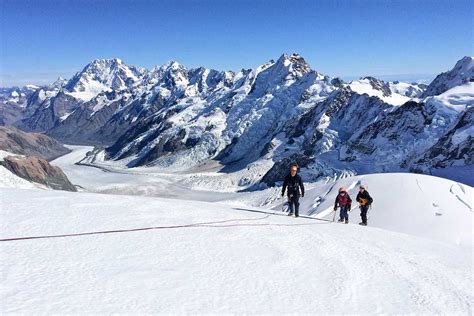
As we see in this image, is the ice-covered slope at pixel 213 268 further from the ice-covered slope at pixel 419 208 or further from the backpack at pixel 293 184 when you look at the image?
the ice-covered slope at pixel 419 208

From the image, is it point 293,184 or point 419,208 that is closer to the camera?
point 293,184

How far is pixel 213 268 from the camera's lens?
32.1 ft

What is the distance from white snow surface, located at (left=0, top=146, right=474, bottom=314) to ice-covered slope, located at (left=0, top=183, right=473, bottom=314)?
0.03 m

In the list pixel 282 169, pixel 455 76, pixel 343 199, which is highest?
pixel 455 76

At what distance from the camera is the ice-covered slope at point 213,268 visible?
7.96 meters

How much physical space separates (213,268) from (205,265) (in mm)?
270

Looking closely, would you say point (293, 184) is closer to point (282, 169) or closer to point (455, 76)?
point (282, 169)

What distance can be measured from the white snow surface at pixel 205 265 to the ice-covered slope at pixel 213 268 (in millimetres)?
26

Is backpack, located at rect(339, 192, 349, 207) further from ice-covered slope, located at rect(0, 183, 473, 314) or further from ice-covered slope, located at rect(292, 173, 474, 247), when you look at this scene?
ice-covered slope, located at rect(292, 173, 474, 247)

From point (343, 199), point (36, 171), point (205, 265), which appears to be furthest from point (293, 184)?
point (36, 171)

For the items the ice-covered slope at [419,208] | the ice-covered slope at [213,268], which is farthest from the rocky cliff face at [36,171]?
the ice-covered slope at [213,268]

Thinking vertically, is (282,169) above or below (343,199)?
below

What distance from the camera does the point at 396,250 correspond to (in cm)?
1283

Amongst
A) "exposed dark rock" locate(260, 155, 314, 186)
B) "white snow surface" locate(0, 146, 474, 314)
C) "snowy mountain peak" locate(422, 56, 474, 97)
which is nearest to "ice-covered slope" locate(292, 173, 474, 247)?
"white snow surface" locate(0, 146, 474, 314)
